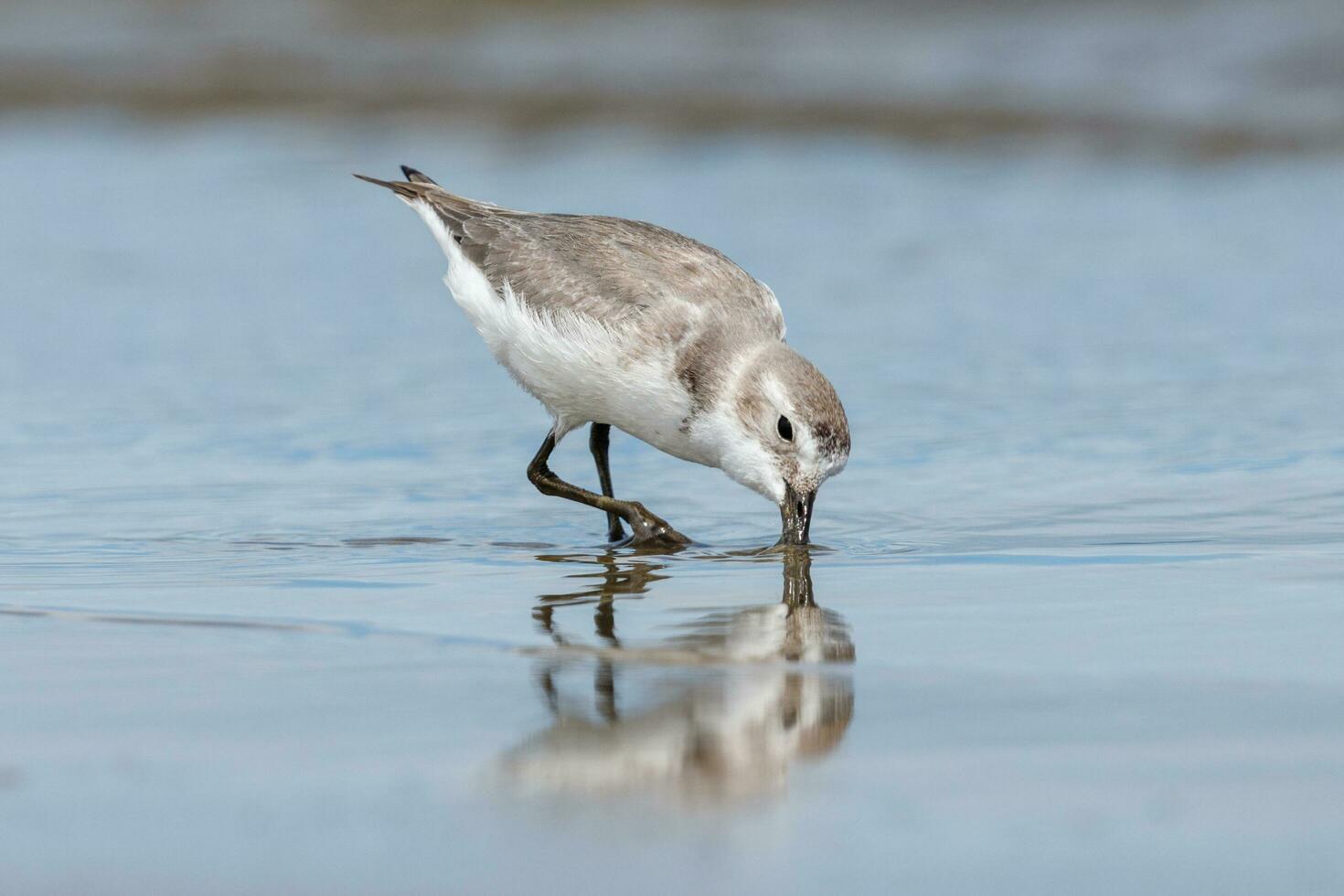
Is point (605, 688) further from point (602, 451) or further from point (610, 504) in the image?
point (602, 451)

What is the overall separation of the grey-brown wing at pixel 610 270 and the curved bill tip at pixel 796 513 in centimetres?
67

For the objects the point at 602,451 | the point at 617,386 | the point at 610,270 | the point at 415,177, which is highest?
the point at 415,177

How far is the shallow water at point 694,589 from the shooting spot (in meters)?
3.53

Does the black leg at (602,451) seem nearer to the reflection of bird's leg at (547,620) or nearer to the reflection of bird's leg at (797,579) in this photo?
the reflection of bird's leg at (797,579)

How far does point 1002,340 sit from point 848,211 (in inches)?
167

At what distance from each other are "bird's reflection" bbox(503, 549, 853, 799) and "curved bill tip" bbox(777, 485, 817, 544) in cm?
72

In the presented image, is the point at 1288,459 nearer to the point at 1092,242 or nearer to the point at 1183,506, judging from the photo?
the point at 1183,506

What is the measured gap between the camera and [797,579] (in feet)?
19.7

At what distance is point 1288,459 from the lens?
24.7 feet

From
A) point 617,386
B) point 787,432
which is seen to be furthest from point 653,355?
point 787,432

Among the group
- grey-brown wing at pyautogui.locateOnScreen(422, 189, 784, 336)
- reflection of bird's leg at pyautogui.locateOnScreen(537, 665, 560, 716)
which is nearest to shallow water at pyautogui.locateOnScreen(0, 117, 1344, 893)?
reflection of bird's leg at pyautogui.locateOnScreen(537, 665, 560, 716)

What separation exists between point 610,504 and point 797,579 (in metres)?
1.16

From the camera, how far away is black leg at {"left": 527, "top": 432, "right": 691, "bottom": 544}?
6664mm

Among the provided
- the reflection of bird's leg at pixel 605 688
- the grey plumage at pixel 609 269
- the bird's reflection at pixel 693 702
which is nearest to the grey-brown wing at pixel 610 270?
the grey plumage at pixel 609 269
